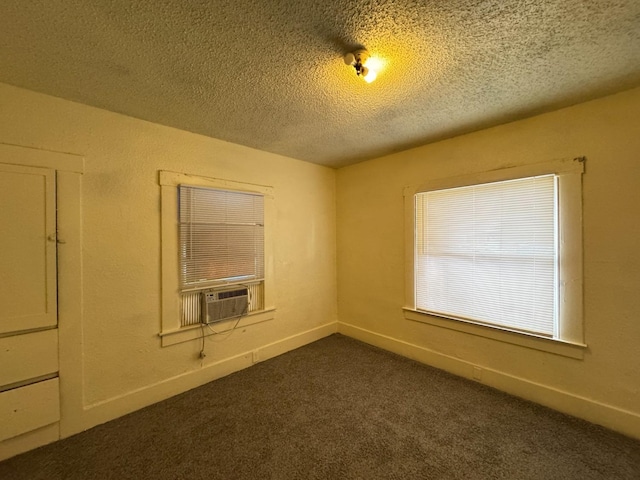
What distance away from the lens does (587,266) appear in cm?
191

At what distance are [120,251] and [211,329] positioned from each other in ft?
3.49

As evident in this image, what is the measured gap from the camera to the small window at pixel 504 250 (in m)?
1.98

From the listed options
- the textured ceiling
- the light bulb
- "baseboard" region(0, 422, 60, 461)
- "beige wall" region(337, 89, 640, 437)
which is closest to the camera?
the textured ceiling

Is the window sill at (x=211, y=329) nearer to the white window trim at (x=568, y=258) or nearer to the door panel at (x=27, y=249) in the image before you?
the door panel at (x=27, y=249)

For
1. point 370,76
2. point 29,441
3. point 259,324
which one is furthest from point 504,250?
point 29,441

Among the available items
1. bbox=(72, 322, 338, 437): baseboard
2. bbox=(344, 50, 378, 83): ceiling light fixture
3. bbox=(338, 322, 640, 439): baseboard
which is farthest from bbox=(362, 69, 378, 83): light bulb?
bbox=(72, 322, 338, 437): baseboard

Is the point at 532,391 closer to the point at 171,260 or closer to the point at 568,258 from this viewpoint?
the point at 568,258

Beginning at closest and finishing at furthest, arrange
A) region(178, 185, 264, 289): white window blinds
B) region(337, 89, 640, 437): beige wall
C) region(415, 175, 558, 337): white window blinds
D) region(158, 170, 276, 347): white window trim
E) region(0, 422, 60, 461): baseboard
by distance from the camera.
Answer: region(0, 422, 60, 461): baseboard, region(337, 89, 640, 437): beige wall, region(415, 175, 558, 337): white window blinds, region(158, 170, 276, 347): white window trim, region(178, 185, 264, 289): white window blinds

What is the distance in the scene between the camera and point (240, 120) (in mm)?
2189

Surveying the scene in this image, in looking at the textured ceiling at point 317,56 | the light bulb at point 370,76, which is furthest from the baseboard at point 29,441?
the light bulb at point 370,76

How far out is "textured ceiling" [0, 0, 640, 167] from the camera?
1.13 meters

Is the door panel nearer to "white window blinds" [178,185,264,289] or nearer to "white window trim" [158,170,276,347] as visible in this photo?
"white window trim" [158,170,276,347]

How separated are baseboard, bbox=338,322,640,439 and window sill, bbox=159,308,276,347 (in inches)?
59.0

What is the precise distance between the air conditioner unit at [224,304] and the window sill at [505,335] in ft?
6.03
